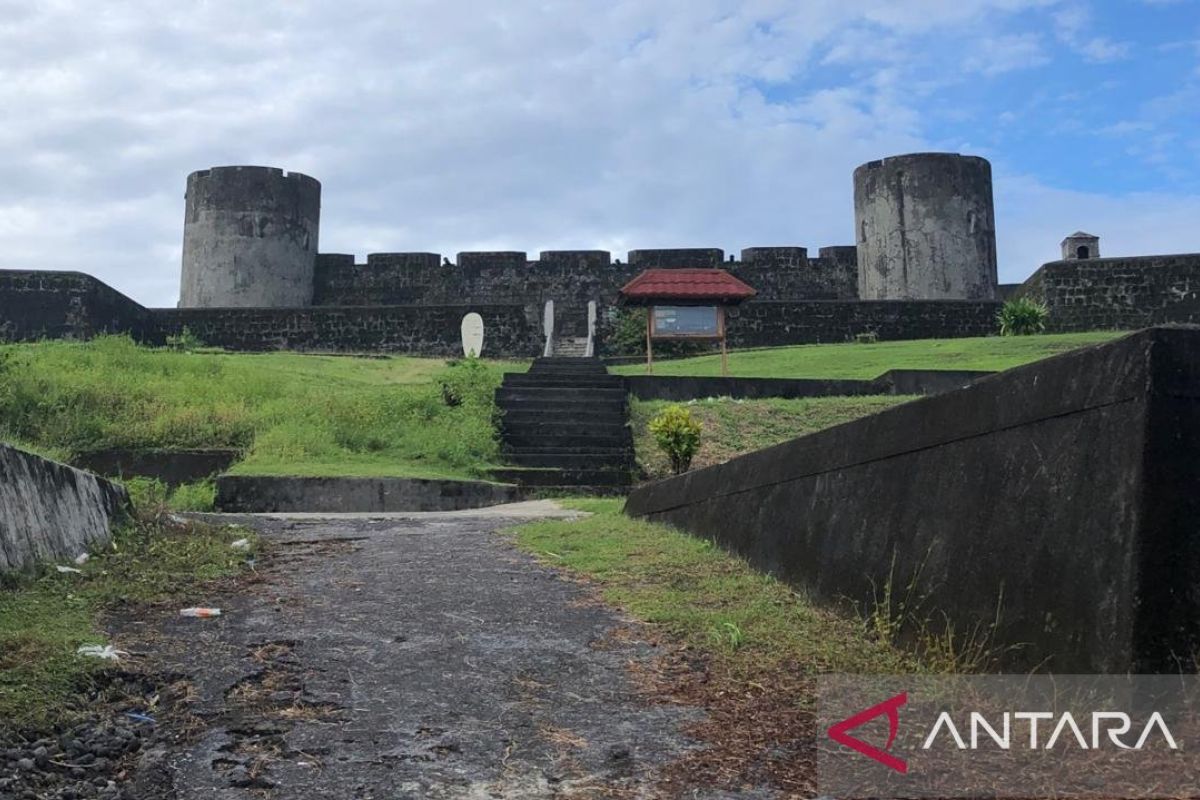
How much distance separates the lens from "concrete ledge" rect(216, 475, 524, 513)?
33.1 feet

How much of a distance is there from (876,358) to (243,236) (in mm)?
14932

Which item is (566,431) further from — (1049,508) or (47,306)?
(47,306)

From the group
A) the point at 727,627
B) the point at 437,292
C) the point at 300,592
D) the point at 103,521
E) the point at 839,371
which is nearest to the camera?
the point at 727,627

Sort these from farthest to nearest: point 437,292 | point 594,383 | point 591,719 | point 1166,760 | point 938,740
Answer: point 437,292
point 594,383
point 591,719
point 938,740
point 1166,760

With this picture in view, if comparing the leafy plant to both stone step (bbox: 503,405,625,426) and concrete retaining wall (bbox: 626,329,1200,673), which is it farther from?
concrete retaining wall (bbox: 626,329,1200,673)

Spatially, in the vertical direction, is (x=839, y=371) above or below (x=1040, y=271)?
below

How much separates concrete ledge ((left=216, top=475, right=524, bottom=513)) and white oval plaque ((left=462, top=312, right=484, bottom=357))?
34.3ft

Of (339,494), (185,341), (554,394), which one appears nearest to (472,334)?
(185,341)

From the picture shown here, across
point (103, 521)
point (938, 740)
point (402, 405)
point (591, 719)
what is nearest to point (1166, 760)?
point (938, 740)

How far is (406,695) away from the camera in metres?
3.18

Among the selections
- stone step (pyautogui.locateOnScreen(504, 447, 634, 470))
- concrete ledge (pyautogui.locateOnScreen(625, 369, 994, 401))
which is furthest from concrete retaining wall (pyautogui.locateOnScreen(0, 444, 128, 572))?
concrete ledge (pyautogui.locateOnScreen(625, 369, 994, 401))

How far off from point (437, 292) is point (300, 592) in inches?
879

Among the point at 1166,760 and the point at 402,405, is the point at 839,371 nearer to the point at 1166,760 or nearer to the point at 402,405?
the point at 402,405

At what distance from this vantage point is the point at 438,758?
2.68m
